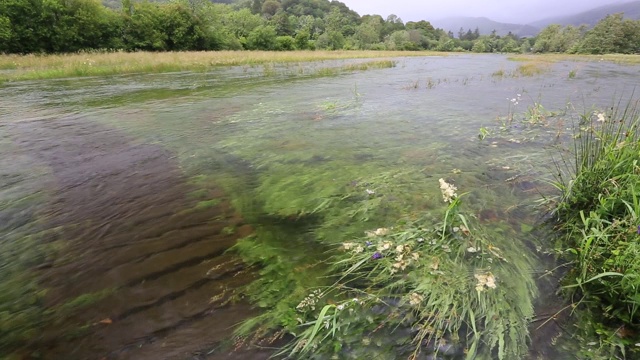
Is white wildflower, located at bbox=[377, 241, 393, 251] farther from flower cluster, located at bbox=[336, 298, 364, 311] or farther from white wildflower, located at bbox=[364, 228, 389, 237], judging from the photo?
flower cluster, located at bbox=[336, 298, 364, 311]

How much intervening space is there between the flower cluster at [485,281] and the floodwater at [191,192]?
0.51 metres

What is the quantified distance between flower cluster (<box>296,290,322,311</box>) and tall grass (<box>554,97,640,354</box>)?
2292mm

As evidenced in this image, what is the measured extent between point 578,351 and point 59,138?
11566 mm

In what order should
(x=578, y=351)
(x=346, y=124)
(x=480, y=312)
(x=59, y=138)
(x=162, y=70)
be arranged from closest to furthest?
(x=578, y=351)
(x=480, y=312)
(x=59, y=138)
(x=346, y=124)
(x=162, y=70)

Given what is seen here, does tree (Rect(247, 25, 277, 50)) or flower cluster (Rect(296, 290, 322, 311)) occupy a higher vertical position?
tree (Rect(247, 25, 277, 50))

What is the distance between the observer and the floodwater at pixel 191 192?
287 centimetres

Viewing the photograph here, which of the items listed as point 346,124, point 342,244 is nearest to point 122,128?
point 346,124

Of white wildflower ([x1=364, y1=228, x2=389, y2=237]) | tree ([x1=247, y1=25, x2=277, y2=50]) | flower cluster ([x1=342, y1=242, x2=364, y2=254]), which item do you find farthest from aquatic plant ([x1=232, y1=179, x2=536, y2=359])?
tree ([x1=247, y1=25, x2=277, y2=50])

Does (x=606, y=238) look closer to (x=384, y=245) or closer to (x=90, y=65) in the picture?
(x=384, y=245)

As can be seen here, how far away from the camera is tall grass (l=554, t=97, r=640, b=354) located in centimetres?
251

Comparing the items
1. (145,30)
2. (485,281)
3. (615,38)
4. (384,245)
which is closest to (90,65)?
(145,30)

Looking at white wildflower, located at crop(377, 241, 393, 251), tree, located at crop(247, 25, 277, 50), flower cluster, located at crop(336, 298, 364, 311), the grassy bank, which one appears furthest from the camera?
tree, located at crop(247, 25, 277, 50)

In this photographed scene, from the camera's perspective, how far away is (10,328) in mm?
2797

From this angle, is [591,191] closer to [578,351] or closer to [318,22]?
[578,351]
